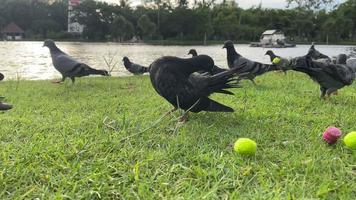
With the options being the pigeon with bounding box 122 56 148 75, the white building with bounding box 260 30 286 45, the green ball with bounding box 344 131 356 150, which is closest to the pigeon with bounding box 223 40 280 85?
the pigeon with bounding box 122 56 148 75

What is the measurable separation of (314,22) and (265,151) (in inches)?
1872

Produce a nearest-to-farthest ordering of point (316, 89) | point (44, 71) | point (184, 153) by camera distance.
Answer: point (184, 153), point (316, 89), point (44, 71)

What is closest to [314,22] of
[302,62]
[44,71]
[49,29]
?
[49,29]

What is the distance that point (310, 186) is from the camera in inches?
74.1

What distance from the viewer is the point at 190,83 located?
316 cm

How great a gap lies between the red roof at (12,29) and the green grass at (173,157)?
4816 cm

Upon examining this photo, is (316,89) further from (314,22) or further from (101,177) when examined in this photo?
(314,22)

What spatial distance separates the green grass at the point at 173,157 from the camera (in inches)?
71.6

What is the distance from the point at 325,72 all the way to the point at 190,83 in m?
1.70

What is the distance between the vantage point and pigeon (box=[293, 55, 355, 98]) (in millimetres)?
3994

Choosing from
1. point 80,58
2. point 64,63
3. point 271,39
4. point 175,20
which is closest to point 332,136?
point 64,63

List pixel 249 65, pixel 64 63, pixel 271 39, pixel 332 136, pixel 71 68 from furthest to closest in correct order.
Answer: pixel 271 39
pixel 64 63
pixel 71 68
pixel 249 65
pixel 332 136

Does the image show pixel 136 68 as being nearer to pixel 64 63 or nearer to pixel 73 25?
pixel 64 63

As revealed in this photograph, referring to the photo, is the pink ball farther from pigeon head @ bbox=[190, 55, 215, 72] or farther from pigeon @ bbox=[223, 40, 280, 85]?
pigeon @ bbox=[223, 40, 280, 85]
